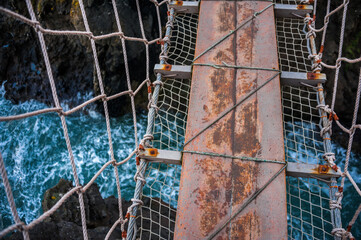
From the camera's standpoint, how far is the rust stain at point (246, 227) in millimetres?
1391

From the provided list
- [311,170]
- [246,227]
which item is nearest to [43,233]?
[246,227]

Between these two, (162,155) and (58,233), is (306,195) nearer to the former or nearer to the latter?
(162,155)

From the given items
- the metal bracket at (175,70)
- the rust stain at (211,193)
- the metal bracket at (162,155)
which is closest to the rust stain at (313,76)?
the metal bracket at (175,70)

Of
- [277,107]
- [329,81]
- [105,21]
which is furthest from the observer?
[329,81]

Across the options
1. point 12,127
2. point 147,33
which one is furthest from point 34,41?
point 147,33

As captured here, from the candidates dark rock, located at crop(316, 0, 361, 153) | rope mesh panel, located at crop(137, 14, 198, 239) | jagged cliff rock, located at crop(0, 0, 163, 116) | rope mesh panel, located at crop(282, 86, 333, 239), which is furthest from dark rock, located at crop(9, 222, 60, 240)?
dark rock, located at crop(316, 0, 361, 153)

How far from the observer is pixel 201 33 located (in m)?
2.20

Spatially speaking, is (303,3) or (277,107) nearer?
(277,107)

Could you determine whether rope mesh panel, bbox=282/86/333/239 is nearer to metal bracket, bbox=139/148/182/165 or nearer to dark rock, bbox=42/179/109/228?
metal bracket, bbox=139/148/182/165

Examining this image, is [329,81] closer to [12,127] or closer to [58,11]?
[58,11]

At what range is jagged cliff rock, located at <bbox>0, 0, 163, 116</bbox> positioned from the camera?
14.4ft

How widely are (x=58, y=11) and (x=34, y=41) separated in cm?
96

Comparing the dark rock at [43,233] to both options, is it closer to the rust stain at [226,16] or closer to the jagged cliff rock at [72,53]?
the rust stain at [226,16]

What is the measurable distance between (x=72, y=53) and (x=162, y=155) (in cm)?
382
